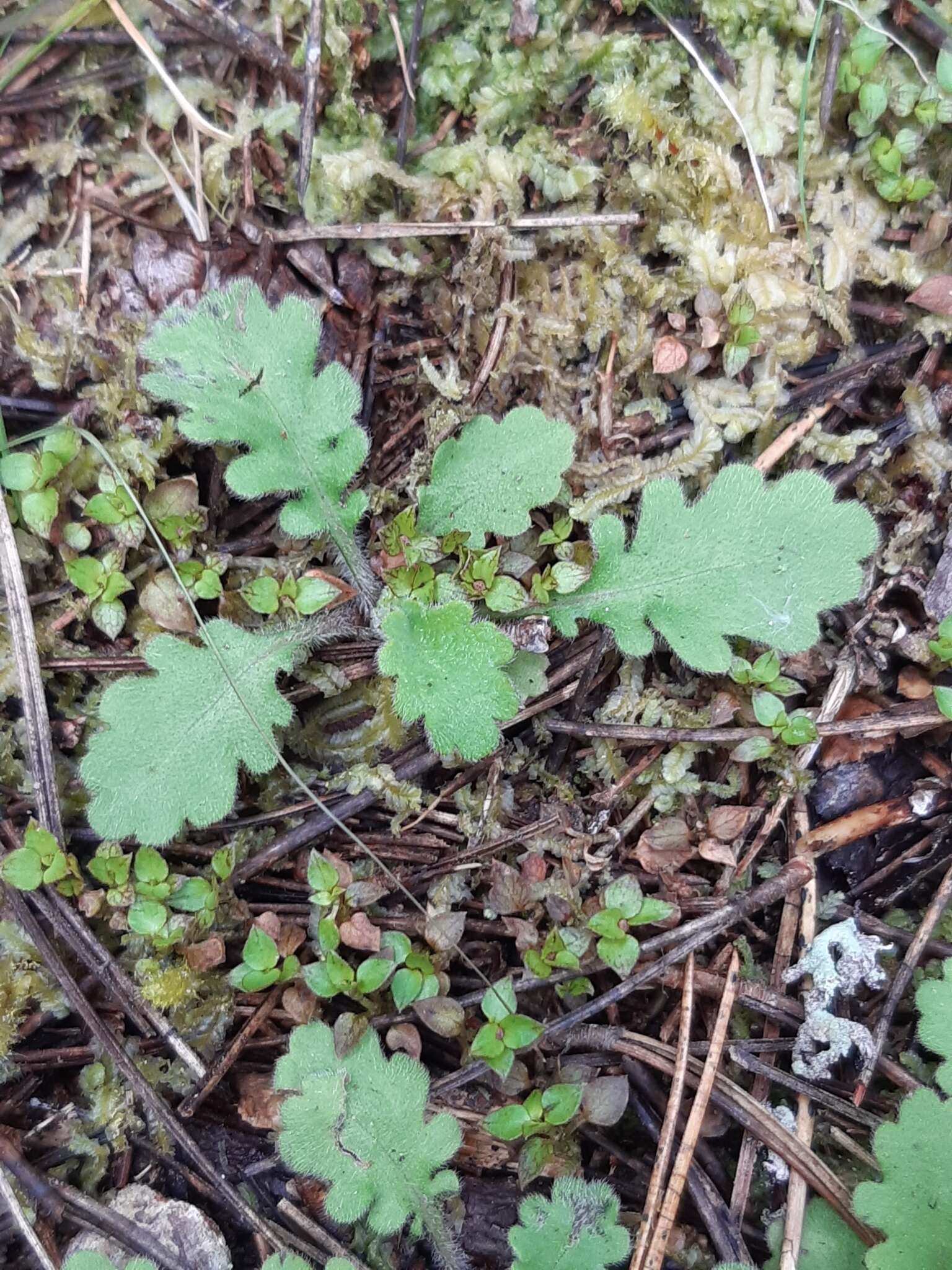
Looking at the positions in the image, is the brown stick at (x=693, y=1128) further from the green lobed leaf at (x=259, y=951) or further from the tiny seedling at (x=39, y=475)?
the tiny seedling at (x=39, y=475)

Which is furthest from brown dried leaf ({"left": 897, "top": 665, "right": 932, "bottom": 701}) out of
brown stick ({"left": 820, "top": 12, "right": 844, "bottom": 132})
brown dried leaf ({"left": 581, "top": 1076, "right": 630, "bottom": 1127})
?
brown stick ({"left": 820, "top": 12, "right": 844, "bottom": 132})

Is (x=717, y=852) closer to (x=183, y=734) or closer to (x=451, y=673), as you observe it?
(x=451, y=673)

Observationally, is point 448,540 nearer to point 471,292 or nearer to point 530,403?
point 530,403

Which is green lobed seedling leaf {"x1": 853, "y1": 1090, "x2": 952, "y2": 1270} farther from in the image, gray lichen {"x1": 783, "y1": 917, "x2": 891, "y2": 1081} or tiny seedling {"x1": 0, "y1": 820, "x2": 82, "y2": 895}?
tiny seedling {"x1": 0, "y1": 820, "x2": 82, "y2": 895}

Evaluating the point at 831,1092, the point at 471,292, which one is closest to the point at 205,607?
the point at 471,292

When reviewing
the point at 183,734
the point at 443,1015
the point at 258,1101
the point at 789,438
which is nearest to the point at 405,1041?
the point at 443,1015

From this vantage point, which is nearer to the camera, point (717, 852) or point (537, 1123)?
point (537, 1123)
